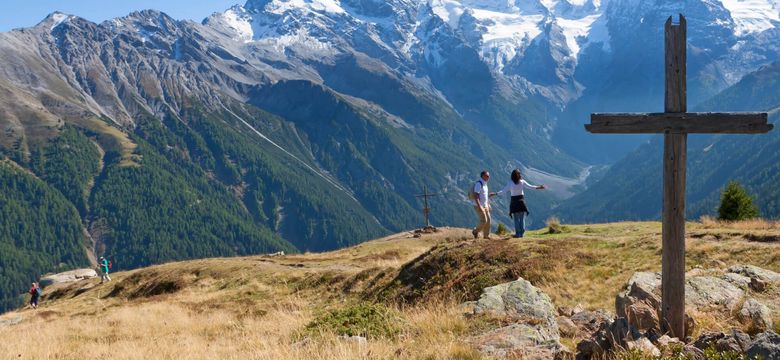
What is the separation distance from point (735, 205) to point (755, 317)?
111ft

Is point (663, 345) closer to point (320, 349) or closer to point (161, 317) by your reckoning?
point (320, 349)

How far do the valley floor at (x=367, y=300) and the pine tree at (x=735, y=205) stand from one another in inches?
610

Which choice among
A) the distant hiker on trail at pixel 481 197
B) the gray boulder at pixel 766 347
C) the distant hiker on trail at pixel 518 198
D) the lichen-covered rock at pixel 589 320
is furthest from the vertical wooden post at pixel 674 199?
the distant hiker on trail at pixel 518 198

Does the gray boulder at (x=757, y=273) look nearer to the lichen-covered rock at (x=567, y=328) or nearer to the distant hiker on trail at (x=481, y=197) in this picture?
the lichen-covered rock at (x=567, y=328)

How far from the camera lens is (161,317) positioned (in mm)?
21938

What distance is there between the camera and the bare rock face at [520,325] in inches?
396

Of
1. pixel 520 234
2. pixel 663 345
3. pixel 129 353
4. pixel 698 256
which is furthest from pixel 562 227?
pixel 129 353

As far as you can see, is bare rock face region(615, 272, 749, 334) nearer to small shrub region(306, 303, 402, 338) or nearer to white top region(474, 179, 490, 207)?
small shrub region(306, 303, 402, 338)

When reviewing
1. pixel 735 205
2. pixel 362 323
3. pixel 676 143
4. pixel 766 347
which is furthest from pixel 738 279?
pixel 735 205

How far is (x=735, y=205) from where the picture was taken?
40.4 meters

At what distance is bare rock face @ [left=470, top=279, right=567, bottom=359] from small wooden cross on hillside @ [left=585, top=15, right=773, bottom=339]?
2.25m

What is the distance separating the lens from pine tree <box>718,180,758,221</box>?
39.9 m

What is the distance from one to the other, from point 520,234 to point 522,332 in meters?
16.2

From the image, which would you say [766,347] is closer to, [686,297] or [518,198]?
[686,297]
